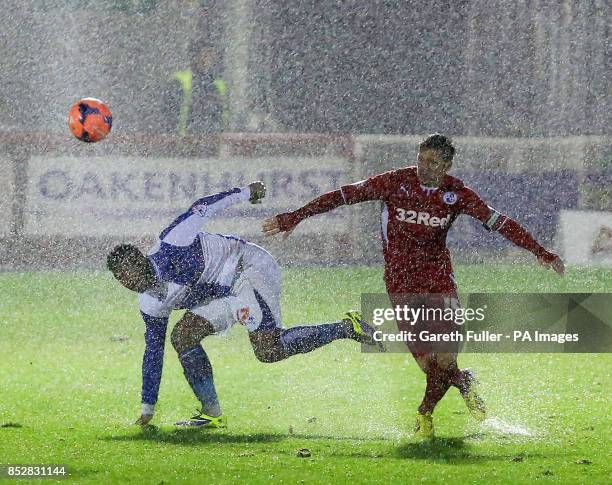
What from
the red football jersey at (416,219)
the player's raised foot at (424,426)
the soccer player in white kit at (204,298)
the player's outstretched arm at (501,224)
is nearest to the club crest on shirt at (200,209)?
the soccer player in white kit at (204,298)

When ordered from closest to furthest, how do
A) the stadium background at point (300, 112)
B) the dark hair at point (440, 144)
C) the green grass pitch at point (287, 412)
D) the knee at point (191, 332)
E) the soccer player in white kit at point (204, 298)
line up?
the green grass pitch at point (287, 412), the dark hair at point (440, 144), the soccer player in white kit at point (204, 298), the knee at point (191, 332), the stadium background at point (300, 112)

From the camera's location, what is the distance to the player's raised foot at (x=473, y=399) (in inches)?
351

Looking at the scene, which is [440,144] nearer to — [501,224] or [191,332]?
[501,224]

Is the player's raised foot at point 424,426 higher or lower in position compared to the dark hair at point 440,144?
lower

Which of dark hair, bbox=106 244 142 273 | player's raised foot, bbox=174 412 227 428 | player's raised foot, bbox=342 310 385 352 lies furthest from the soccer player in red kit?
player's raised foot, bbox=174 412 227 428

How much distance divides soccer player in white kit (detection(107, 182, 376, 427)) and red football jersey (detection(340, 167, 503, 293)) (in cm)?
75

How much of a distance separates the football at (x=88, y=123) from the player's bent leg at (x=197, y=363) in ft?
11.1

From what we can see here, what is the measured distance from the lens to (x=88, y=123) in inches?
472

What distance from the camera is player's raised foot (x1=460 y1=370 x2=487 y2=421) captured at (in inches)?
351

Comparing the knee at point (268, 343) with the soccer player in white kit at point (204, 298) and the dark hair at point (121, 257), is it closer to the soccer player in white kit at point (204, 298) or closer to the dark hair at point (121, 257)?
the soccer player in white kit at point (204, 298)

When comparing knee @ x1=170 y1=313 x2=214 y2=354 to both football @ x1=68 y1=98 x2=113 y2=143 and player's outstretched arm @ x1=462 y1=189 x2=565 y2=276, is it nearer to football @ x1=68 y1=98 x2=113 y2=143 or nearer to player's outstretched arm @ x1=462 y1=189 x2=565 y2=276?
player's outstretched arm @ x1=462 y1=189 x2=565 y2=276

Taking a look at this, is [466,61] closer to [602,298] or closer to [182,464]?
[602,298]

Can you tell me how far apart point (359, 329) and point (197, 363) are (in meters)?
1.13

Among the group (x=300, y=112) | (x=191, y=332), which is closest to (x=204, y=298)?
(x=191, y=332)
